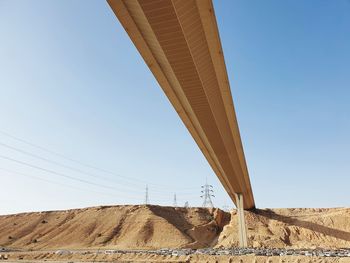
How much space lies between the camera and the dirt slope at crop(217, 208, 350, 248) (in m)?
45.9

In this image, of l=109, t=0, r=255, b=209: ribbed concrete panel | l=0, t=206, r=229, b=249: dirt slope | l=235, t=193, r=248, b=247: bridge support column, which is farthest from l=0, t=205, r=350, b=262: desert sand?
l=109, t=0, r=255, b=209: ribbed concrete panel

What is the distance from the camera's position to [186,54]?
35.5 ft

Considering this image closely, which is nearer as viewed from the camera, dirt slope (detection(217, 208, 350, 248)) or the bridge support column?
the bridge support column

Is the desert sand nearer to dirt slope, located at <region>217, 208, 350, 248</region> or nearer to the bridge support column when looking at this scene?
dirt slope, located at <region>217, 208, 350, 248</region>

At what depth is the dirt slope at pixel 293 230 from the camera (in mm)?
45875

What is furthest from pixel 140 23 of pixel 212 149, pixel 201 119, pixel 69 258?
pixel 69 258

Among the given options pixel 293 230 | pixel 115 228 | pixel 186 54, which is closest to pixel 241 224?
pixel 293 230

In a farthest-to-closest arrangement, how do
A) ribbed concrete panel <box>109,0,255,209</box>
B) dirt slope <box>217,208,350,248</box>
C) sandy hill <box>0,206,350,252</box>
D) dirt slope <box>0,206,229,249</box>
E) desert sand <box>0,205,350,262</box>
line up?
dirt slope <box>0,206,229,249</box> < sandy hill <box>0,206,350,252</box> < desert sand <box>0,205,350,262</box> < dirt slope <box>217,208,350,248</box> < ribbed concrete panel <box>109,0,255,209</box>

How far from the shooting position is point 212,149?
25.1 metres

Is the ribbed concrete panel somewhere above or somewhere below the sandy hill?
above

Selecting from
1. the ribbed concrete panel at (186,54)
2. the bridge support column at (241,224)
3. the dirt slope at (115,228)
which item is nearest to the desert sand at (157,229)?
the dirt slope at (115,228)

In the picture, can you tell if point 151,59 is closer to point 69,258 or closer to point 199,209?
point 69,258

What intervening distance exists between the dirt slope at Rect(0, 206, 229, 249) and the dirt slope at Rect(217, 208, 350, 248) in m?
8.79

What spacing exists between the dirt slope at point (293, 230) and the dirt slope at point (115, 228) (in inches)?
346
